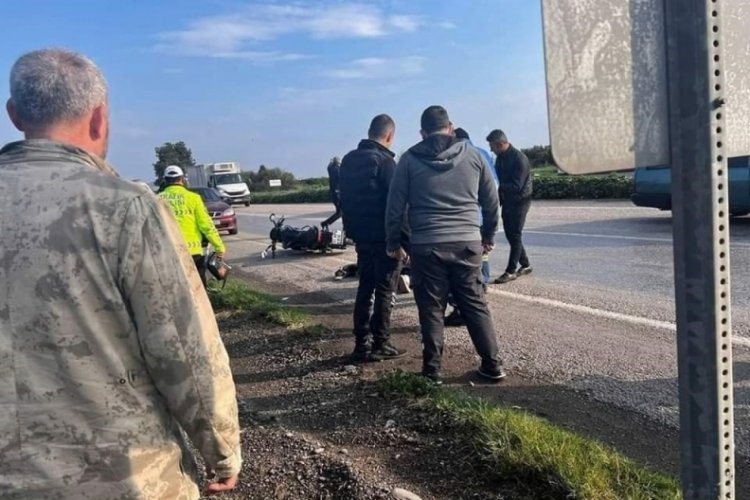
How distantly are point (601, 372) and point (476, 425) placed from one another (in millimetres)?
1677

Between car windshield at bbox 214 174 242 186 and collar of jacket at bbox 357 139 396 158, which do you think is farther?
car windshield at bbox 214 174 242 186

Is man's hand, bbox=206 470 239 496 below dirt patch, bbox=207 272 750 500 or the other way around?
the other way around

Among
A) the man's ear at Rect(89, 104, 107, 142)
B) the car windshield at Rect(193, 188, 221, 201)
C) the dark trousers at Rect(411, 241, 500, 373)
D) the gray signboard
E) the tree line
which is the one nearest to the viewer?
the gray signboard

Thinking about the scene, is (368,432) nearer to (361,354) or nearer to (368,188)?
(361,354)

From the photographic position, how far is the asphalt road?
494cm

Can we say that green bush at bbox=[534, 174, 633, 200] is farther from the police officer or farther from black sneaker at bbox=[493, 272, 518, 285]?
the police officer

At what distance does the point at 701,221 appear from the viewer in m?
1.65

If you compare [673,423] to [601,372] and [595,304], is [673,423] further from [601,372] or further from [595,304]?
[595,304]

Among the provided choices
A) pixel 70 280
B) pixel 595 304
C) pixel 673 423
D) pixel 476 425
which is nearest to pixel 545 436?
pixel 476 425

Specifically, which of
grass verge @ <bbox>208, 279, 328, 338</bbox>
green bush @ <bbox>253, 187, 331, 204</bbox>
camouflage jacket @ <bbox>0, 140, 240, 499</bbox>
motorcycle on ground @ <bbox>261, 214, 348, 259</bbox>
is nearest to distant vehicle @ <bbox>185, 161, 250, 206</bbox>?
green bush @ <bbox>253, 187, 331, 204</bbox>

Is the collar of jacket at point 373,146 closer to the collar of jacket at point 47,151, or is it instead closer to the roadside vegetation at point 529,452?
the roadside vegetation at point 529,452

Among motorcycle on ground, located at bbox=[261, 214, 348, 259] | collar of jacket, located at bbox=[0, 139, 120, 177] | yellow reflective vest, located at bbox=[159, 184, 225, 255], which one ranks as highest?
collar of jacket, located at bbox=[0, 139, 120, 177]

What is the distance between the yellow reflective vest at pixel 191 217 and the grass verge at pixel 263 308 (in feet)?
3.44

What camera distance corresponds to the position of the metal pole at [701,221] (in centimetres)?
163
